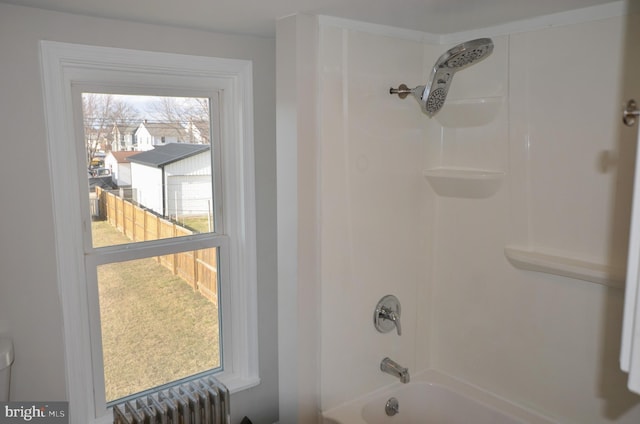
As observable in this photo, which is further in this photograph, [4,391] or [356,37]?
[356,37]

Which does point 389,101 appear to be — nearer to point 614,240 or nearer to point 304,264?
point 304,264

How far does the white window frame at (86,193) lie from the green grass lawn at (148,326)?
6 centimetres

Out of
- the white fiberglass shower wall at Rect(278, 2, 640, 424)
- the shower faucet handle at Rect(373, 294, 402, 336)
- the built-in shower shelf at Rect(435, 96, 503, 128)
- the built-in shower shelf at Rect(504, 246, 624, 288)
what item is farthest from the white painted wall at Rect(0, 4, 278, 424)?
the built-in shower shelf at Rect(504, 246, 624, 288)

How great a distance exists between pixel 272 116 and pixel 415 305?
1.09 meters

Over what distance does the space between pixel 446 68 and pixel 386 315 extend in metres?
1.05

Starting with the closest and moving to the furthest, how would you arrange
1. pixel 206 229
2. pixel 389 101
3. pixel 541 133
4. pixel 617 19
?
pixel 617 19
pixel 541 133
pixel 389 101
pixel 206 229

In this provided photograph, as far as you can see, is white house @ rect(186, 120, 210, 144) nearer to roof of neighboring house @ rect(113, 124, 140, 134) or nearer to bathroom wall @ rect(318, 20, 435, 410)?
roof of neighboring house @ rect(113, 124, 140, 134)

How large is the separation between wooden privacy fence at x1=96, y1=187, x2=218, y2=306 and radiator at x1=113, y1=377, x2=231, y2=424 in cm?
39

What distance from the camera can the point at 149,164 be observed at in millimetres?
1983

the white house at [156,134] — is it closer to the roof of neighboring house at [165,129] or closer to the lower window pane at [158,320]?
A: the roof of neighboring house at [165,129]

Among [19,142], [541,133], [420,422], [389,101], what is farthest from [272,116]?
[420,422]

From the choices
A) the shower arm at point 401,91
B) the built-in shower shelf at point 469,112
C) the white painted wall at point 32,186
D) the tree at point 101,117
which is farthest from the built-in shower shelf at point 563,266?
the tree at point 101,117

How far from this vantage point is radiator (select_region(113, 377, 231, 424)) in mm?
1833

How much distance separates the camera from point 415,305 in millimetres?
2219
